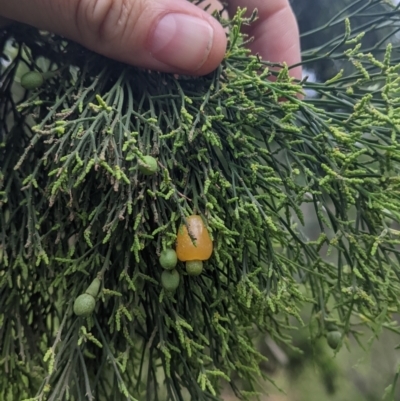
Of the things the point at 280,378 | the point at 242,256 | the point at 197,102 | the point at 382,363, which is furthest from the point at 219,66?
the point at 382,363

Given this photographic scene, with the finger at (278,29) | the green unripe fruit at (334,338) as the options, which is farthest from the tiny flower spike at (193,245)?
the finger at (278,29)

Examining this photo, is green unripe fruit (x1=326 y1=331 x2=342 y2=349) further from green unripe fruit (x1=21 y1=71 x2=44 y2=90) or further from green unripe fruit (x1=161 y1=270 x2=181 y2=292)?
green unripe fruit (x1=21 y1=71 x2=44 y2=90)

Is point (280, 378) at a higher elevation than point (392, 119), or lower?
lower

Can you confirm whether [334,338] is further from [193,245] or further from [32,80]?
[32,80]

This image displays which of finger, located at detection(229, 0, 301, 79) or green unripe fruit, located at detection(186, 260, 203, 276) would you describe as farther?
finger, located at detection(229, 0, 301, 79)

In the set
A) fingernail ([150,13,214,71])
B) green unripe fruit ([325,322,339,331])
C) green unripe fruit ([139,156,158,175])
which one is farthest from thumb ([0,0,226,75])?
green unripe fruit ([325,322,339,331])

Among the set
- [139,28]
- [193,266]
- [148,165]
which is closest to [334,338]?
[193,266]

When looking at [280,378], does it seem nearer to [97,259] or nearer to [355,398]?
[355,398]
